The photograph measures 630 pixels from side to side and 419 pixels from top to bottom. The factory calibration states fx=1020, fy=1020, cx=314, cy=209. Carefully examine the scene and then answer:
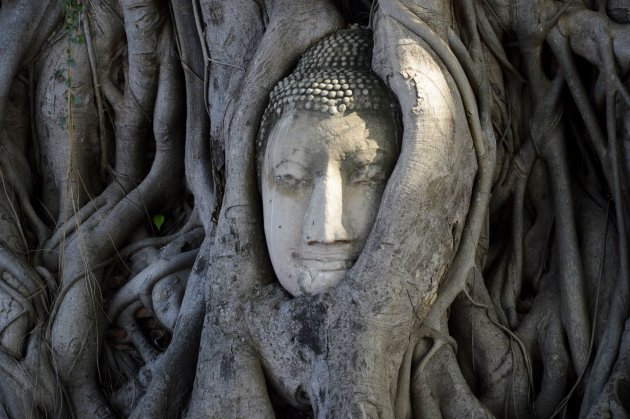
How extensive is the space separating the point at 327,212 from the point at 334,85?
0.39m

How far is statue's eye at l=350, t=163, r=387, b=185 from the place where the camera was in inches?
116

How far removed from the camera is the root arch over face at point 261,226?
9.53 ft

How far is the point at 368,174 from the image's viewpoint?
2939 millimetres

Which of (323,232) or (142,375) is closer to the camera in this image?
(323,232)

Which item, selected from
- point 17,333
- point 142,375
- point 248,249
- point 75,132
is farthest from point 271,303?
point 75,132

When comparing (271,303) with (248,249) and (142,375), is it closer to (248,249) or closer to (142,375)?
(248,249)

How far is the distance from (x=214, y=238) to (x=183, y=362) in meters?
0.41

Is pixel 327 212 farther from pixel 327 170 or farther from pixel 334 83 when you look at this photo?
pixel 334 83

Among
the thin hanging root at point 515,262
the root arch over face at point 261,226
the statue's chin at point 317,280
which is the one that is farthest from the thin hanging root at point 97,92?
the thin hanging root at point 515,262

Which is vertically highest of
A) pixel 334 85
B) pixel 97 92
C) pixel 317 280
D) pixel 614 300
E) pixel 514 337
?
pixel 334 85

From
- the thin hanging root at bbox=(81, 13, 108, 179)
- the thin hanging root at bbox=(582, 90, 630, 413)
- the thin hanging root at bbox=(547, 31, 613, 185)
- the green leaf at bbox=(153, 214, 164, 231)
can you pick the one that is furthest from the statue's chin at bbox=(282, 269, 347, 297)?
the thin hanging root at bbox=(81, 13, 108, 179)

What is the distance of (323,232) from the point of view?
2.88 m

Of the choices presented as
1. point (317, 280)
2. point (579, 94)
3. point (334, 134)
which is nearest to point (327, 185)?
point (334, 134)

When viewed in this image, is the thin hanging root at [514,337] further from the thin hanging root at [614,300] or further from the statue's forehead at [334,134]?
the statue's forehead at [334,134]
